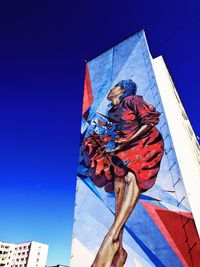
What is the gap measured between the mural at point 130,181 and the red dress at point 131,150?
0.23 feet

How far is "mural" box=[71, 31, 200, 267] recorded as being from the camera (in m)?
14.2

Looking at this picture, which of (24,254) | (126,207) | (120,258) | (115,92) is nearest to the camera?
(120,258)

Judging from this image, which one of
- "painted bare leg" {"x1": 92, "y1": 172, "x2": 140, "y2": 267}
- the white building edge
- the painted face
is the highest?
the painted face

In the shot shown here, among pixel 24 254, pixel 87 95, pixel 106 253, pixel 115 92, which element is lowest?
pixel 106 253

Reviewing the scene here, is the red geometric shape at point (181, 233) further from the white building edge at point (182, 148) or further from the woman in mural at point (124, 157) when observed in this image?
the woman in mural at point (124, 157)

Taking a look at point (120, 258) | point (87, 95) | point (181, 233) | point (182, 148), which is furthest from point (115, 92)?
point (120, 258)

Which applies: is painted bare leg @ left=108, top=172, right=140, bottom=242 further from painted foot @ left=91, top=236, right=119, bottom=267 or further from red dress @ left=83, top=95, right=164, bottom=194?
red dress @ left=83, top=95, right=164, bottom=194

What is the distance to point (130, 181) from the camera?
17.5 meters

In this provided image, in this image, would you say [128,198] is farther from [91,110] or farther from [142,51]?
[142,51]

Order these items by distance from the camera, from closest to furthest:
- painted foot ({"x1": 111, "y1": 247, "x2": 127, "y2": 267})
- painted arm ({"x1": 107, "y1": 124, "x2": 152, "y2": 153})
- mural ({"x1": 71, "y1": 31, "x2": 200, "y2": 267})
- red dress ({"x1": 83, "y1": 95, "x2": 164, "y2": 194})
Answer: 1. mural ({"x1": 71, "y1": 31, "x2": 200, "y2": 267})
2. painted foot ({"x1": 111, "y1": 247, "x2": 127, "y2": 267})
3. red dress ({"x1": 83, "y1": 95, "x2": 164, "y2": 194})
4. painted arm ({"x1": 107, "y1": 124, "x2": 152, "y2": 153})

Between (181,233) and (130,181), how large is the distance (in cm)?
488

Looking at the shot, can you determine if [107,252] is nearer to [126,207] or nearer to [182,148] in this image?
[126,207]

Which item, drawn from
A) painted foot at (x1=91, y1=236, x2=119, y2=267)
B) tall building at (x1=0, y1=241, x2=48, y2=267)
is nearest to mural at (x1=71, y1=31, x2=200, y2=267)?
painted foot at (x1=91, y1=236, x2=119, y2=267)

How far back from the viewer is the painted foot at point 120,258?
14.9 m
